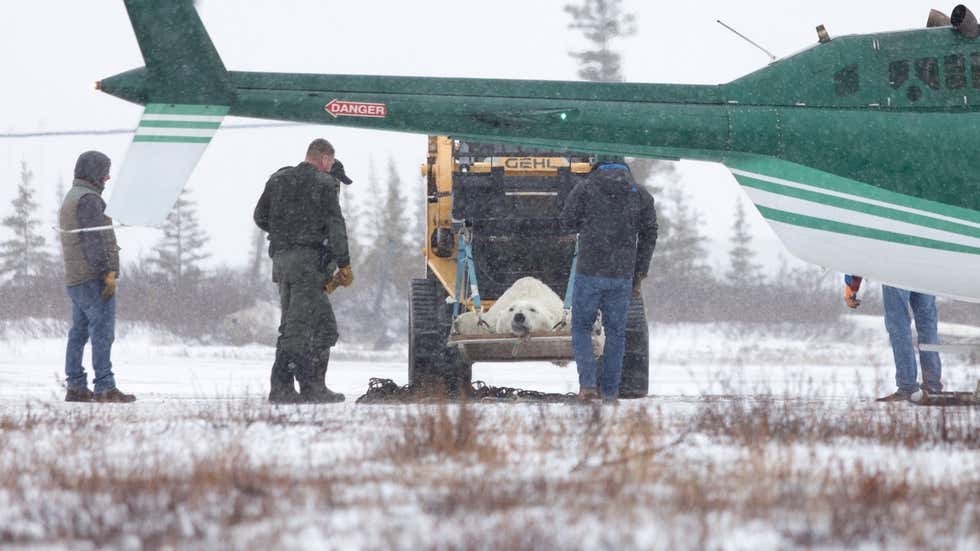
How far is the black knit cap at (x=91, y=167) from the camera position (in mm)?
9188

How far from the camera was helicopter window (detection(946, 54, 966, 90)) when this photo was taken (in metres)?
8.02

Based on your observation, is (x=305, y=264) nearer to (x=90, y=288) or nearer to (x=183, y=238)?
(x=90, y=288)

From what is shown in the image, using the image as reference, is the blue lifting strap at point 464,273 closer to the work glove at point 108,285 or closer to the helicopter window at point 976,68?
the work glove at point 108,285

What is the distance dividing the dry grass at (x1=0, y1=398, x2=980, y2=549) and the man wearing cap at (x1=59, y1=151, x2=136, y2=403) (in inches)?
128

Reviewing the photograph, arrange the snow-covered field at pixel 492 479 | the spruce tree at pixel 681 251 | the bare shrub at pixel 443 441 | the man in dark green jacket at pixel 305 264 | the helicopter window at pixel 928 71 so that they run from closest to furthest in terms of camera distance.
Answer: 1. the snow-covered field at pixel 492 479
2. the bare shrub at pixel 443 441
3. the helicopter window at pixel 928 71
4. the man in dark green jacket at pixel 305 264
5. the spruce tree at pixel 681 251

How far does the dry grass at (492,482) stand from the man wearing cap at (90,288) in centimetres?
324

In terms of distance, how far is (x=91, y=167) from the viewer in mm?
9203

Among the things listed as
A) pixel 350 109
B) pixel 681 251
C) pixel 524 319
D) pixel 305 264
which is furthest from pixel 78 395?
pixel 681 251

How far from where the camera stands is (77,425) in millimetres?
5648

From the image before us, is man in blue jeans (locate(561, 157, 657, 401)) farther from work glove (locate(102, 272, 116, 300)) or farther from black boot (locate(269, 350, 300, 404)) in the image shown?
work glove (locate(102, 272, 116, 300))

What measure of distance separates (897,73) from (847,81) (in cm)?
36

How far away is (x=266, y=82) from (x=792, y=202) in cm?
415

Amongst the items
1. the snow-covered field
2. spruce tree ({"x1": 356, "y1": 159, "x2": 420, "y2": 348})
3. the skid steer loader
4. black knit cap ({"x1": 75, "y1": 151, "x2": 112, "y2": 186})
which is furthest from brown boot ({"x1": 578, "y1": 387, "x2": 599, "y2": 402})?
spruce tree ({"x1": 356, "y1": 159, "x2": 420, "y2": 348})

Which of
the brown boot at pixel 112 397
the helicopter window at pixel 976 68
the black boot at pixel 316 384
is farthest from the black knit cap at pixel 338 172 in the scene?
the helicopter window at pixel 976 68
